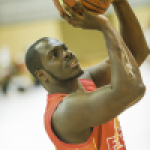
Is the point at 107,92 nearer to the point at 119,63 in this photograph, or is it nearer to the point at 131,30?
the point at 119,63

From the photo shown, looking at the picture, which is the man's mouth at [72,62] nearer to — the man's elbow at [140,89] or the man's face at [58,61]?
the man's face at [58,61]

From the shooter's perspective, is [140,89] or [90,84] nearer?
[140,89]

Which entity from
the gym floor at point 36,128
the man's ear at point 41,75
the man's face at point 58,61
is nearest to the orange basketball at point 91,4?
the man's face at point 58,61

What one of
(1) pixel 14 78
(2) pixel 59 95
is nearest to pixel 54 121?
(2) pixel 59 95

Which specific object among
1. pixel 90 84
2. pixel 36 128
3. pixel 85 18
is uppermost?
pixel 85 18

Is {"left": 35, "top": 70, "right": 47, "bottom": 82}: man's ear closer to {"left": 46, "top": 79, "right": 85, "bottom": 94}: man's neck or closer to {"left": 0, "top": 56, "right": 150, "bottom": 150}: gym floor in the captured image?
{"left": 46, "top": 79, "right": 85, "bottom": 94}: man's neck

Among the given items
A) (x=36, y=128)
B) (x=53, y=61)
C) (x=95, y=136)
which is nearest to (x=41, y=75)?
(x=53, y=61)

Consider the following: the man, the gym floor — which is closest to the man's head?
the man

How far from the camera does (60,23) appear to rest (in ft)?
26.1

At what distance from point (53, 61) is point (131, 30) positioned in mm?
410

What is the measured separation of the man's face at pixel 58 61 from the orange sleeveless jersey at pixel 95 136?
0.34 ft

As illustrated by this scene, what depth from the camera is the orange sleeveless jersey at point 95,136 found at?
93 cm

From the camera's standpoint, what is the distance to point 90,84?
113cm

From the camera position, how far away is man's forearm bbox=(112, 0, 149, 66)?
1.02 meters
